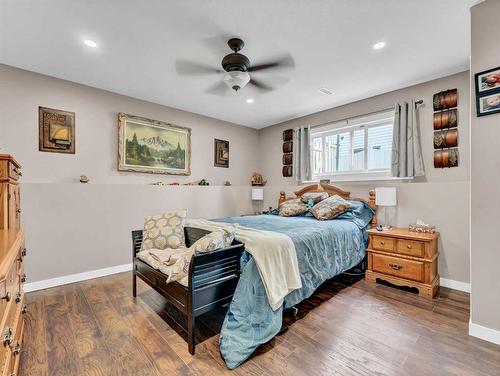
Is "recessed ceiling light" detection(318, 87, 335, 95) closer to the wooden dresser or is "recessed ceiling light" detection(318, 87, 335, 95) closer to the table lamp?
the table lamp

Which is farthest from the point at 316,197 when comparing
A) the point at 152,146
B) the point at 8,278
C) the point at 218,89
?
the point at 8,278

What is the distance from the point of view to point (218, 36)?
235 cm

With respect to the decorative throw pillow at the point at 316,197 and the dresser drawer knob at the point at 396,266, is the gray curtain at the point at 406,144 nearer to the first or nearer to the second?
the decorative throw pillow at the point at 316,197

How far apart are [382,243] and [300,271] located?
4.86 feet

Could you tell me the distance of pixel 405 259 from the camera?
2914 mm

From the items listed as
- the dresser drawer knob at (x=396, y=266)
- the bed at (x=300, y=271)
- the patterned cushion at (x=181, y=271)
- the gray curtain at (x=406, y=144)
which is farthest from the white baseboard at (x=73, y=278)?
the gray curtain at (x=406, y=144)

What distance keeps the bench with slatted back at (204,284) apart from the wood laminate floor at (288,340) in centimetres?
26

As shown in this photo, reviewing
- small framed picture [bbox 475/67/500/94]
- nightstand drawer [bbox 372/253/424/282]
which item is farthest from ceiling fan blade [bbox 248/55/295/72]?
nightstand drawer [bbox 372/253/424/282]

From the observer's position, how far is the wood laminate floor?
1.66 metres

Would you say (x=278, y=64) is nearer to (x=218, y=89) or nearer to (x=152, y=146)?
(x=218, y=89)

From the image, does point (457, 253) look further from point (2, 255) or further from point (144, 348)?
point (2, 255)

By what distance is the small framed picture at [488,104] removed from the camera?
189 centimetres

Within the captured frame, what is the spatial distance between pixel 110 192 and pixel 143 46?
6.69 ft

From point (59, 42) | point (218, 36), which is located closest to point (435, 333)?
point (218, 36)
